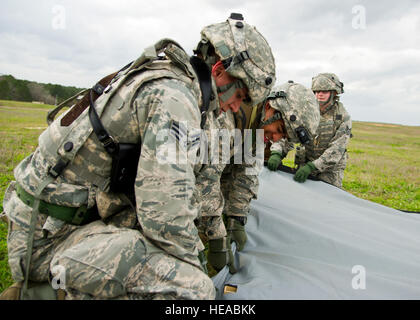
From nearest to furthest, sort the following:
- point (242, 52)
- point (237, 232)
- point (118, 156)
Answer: point (118, 156) < point (242, 52) < point (237, 232)

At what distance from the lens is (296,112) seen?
11.3 ft

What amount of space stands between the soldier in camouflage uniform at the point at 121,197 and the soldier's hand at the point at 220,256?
1.19 meters

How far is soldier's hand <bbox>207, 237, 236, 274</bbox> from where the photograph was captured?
3.10 m

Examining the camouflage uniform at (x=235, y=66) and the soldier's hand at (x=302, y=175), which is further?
the soldier's hand at (x=302, y=175)

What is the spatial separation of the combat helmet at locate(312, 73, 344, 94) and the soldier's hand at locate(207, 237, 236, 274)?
3.84m

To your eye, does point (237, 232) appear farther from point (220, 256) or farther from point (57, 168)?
point (57, 168)

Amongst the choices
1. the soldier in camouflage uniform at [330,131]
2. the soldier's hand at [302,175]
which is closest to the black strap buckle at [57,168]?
the soldier's hand at [302,175]

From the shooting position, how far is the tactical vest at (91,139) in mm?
1885

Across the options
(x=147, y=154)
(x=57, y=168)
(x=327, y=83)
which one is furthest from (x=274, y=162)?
(x=57, y=168)

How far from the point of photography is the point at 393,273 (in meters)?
2.85

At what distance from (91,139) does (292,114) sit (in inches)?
89.3

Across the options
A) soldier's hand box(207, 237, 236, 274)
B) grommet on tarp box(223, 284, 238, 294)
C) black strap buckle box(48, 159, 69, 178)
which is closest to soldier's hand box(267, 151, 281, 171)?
soldier's hand box(207, 237, 236, 274)

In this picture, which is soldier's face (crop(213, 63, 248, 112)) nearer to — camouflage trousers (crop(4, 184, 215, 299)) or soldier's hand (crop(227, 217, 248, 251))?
camouflage trousers (crop(4, 184, 215, 299))

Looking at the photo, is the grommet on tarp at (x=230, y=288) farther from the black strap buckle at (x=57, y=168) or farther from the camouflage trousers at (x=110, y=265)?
the black strap buckle at (x=57, y=168)
